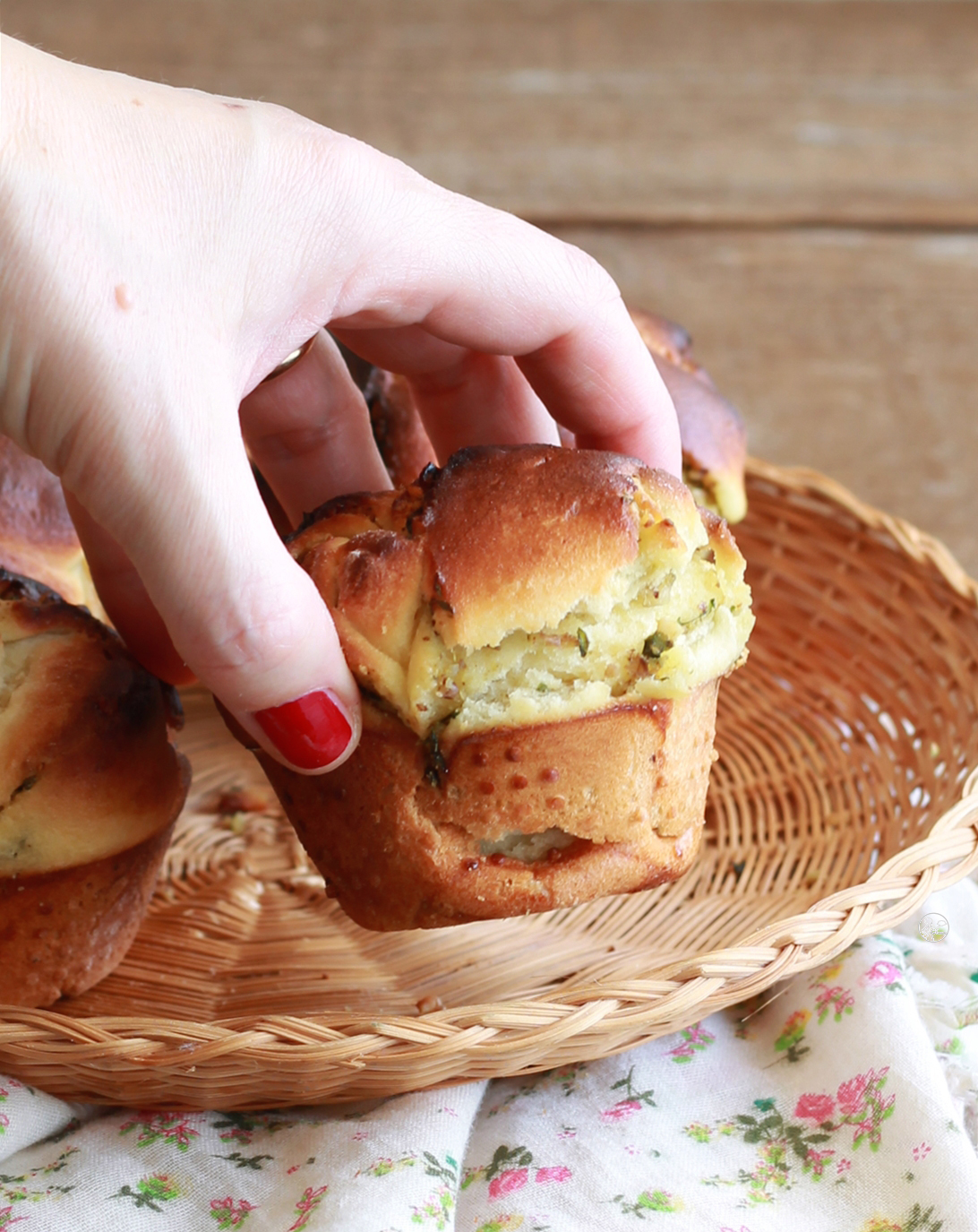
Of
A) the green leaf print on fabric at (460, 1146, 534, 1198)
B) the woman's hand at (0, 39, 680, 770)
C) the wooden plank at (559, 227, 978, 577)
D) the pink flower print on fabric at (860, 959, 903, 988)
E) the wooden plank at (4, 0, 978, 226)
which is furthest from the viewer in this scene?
the wooden plank at (4, 0, 978, 226)

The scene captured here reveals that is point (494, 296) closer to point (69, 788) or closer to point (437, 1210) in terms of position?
point (69, 788)

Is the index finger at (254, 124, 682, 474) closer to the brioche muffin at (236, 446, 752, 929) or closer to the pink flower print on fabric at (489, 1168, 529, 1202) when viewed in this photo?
the brioche muffin at (236, 446, 752, 929)

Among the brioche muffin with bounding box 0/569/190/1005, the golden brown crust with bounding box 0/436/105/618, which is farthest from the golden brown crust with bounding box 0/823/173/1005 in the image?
the golden brown crust with bounding box 0/436/105/618

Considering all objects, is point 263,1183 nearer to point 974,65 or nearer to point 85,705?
point 85,705

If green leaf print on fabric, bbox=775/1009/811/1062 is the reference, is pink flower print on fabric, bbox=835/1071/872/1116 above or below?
above

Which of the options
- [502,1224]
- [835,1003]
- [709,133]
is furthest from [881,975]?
[709,133]

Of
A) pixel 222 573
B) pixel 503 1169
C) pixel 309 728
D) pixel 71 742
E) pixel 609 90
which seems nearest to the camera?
pixel 222 573
